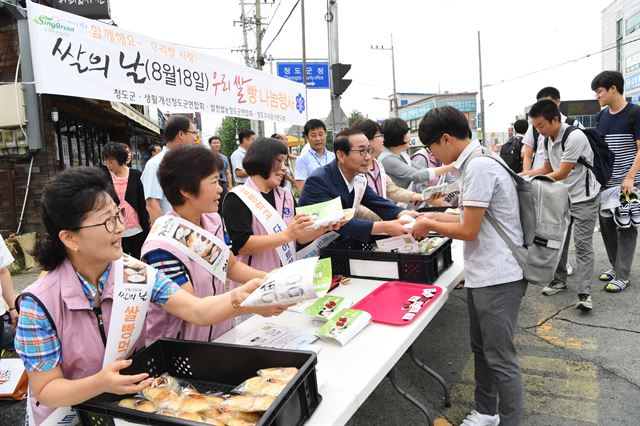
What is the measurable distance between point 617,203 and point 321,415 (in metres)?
3.87

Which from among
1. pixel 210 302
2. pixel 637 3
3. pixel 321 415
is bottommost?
pixel 321 415

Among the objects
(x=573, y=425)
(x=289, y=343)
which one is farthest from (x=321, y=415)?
(x=573, y=425)

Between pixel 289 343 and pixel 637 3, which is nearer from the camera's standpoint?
pixel 289 343

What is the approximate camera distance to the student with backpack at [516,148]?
7.38 metres

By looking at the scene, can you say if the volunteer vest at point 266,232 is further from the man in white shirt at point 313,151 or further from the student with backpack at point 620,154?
the student with backpack at point 620,154

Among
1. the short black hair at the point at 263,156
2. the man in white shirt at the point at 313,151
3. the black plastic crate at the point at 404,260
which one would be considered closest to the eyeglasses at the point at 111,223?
the short black hair at the point at 263,156

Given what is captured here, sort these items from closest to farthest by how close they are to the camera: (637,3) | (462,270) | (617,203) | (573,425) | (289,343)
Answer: (289,343), (573,425), (462,270), (617,203), (637,3)

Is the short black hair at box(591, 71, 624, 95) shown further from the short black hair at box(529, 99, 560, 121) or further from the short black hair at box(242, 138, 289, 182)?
the short black hair at box(242, 138, 289, 182)

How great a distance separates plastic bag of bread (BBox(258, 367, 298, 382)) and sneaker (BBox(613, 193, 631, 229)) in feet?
12.6

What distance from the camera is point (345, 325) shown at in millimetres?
1738

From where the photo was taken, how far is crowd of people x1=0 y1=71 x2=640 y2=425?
1.29 meters

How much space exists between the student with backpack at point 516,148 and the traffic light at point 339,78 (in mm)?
3194

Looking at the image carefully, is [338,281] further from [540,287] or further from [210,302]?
[540,287]

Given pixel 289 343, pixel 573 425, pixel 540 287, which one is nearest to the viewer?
pixel 289 343
